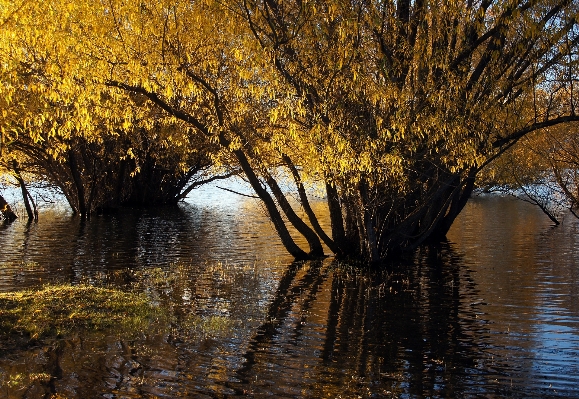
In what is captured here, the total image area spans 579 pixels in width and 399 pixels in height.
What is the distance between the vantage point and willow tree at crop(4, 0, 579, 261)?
1295 cm

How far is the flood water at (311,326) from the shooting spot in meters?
7.47

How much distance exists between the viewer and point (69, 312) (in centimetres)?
1005

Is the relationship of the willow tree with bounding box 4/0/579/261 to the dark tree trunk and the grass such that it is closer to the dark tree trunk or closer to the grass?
the grass

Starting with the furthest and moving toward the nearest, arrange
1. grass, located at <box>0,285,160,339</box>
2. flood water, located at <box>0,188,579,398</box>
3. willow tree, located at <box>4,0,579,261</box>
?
willow tree, located at <box>4,0,579,261</box>
grass, located at <box>0,285,160,339</box>
flood water, located at <box>0,188,579,398</box>

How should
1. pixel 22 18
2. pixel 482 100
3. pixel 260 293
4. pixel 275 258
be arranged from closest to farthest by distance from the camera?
pixel 22 18, pixel 260 293, pixel 482 100, pixel 275 258

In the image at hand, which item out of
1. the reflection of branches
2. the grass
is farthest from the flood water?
the grass

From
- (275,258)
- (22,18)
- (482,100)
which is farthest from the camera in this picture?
(275,258)

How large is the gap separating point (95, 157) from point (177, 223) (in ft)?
20.9

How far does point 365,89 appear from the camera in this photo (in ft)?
44.7

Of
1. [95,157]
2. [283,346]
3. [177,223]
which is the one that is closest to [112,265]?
[283,346]

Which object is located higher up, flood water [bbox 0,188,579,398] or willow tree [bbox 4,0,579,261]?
willow tree [bbox 4,0,579,261]

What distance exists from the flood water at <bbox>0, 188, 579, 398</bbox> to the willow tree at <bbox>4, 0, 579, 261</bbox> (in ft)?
9.09

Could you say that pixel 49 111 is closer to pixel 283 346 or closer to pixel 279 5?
pixel 279 5

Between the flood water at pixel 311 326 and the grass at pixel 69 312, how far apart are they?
0.46 meters
